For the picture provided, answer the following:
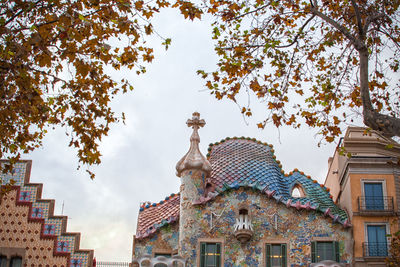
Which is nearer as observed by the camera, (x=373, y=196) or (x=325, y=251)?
(x=325, y=251)

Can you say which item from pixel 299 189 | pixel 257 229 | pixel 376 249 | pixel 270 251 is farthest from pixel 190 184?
pixel 376 249

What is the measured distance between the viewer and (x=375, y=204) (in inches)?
851

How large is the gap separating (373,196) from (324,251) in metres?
2.29

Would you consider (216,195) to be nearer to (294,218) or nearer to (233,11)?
(294,218)

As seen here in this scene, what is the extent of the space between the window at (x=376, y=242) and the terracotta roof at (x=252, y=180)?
0.74 m

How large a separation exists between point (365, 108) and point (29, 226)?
40.9 ft

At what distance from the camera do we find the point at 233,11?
50.4ft

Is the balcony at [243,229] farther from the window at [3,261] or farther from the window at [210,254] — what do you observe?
the window at [3,261]

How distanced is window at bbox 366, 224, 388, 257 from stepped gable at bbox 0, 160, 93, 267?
8.07 metres

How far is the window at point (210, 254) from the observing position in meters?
21.0

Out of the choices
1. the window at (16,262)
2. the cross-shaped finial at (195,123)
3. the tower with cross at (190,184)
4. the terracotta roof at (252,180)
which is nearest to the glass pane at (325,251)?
the terracotta roof at (252,180)

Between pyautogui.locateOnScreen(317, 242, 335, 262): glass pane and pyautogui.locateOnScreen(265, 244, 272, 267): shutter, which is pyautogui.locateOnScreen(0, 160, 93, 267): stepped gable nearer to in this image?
pyautogui.locateOnScreen(265, 244, 272, 267): shutter

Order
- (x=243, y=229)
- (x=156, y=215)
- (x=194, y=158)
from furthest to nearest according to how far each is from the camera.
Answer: (x=156, y=215) → (x=194, y=158) → (x=243, y=229)

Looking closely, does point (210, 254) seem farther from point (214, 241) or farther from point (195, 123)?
point (195, 123)
